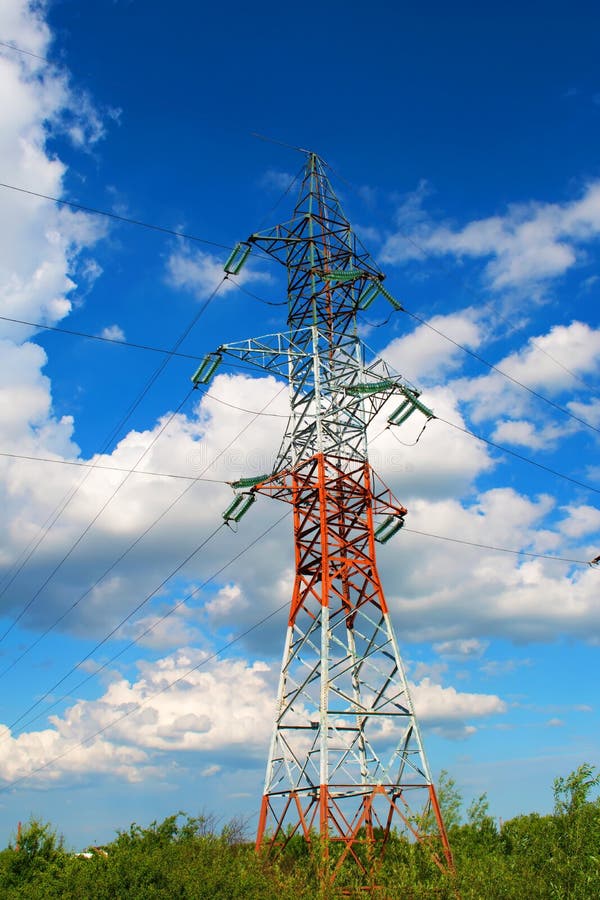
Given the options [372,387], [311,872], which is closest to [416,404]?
[372,387]

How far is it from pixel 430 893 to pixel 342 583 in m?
11.9

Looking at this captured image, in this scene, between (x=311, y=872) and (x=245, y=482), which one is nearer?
(x=311, y=872)

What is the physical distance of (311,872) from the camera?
2542cm

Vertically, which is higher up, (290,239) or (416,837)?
(290,239)

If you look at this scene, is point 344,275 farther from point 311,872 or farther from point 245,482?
point 311,872

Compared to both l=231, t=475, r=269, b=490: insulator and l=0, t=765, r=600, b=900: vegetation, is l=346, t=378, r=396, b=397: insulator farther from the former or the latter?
l=0, t=765, r=600, b=900: vegetation

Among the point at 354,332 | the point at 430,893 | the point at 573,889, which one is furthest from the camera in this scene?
the point at 354,332

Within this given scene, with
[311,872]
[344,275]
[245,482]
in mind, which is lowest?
[311,872]

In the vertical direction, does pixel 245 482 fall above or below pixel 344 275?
below

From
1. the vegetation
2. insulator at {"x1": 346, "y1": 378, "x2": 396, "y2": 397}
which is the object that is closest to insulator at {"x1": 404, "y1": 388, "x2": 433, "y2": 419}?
insulator at {"x1": 346, "y1": 378, "x2": 396, "y2": 397}

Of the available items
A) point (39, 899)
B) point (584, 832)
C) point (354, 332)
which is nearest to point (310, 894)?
point (584, 832)

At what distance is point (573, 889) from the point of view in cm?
2419

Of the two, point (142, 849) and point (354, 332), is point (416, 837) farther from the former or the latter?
point (354, 332)

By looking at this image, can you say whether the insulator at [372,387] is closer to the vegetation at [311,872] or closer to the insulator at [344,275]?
the insulator at [344,275]
